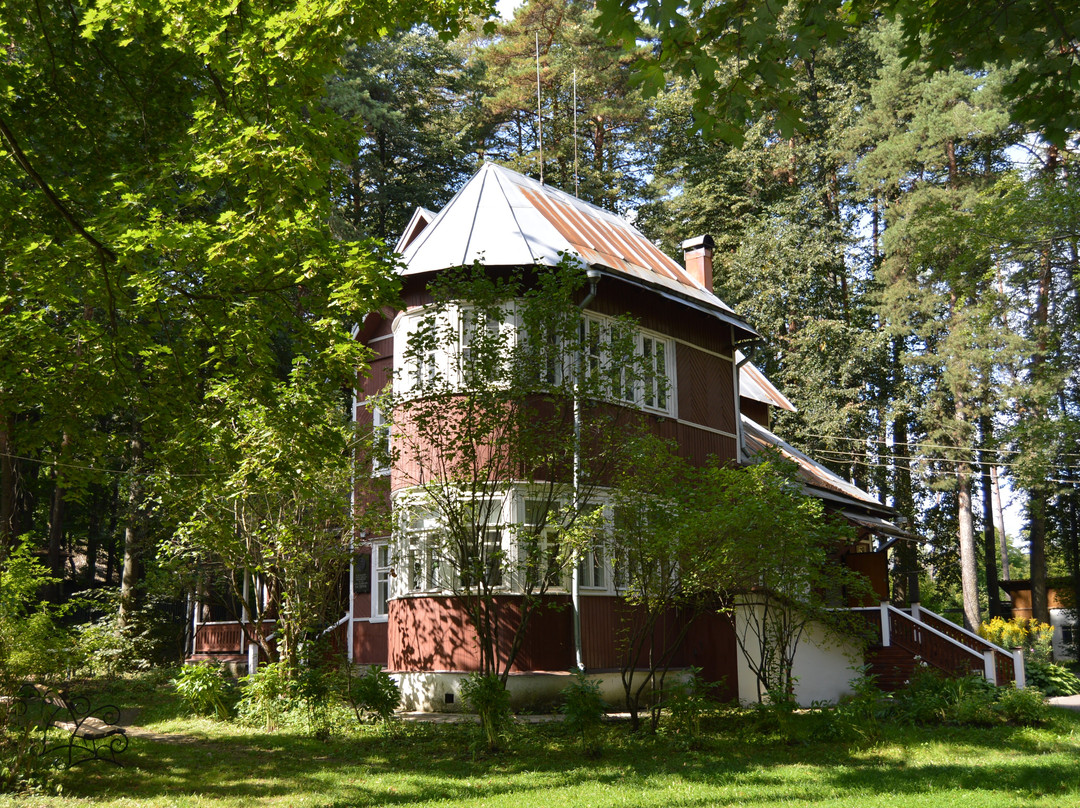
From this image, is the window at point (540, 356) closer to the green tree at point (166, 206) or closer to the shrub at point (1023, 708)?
the green tree at point (166, 206)

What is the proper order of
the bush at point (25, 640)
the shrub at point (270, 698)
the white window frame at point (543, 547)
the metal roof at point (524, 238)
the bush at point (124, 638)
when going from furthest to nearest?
1. the bush at point (124, 638)
2. the metal roof at point (524, 238)
3. the shrub at point (270, 698)
4. the white window frame at point (543, 547)
5. the bush at point (25, 640)

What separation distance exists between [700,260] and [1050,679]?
1222 centimetres

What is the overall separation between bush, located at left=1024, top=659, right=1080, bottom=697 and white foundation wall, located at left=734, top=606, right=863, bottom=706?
441 centimetres

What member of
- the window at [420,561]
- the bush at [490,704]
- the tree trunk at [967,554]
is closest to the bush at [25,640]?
the bush at [490,704]

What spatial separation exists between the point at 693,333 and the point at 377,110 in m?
17.2

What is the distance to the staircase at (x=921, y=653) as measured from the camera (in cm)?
1723

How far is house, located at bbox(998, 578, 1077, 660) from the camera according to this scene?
3584 cm

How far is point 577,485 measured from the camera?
12.9 m

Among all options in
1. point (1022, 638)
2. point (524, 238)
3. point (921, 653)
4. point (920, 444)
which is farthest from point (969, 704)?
point (920, 444)

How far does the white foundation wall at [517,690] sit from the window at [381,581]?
306 centimetres

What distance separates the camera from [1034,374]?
27.7 meters

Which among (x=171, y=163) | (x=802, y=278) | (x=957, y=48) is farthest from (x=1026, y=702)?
(x=802, y=278)

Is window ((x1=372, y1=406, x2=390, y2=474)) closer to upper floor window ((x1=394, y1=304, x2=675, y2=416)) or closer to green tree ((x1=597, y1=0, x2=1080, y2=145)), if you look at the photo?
upper floor window ((x1=394, y1=304, x2=675, y2=416))

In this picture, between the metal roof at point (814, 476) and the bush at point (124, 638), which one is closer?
the bush at point (124, 638)
